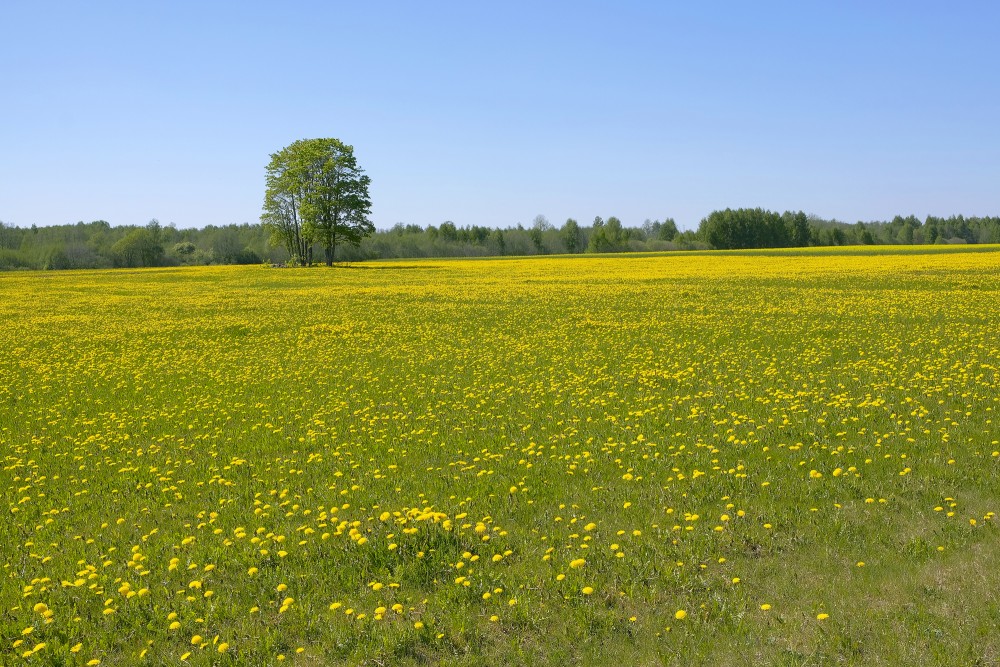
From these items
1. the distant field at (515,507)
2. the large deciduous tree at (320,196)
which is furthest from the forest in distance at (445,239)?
the distant field at (515,507)

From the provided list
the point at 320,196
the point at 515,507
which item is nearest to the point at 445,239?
the point at 320,196

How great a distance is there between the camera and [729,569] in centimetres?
612

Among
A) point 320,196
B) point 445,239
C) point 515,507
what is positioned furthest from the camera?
point 445,239

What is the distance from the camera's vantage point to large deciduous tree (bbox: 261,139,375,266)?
→ 80.6 metres

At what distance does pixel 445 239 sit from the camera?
531ft

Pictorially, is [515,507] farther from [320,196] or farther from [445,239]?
[445,239]

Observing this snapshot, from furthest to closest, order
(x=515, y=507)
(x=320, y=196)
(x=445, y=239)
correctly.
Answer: (x=445, y=239)
(x=320, y=196)
(x=515, y=507)

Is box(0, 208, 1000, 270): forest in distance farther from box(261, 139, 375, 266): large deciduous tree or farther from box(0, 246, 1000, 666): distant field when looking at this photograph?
box(0, 246, 1000, 666): distant field

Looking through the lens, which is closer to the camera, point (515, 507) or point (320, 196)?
point (515, 507)

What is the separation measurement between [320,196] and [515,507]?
77.5 meters

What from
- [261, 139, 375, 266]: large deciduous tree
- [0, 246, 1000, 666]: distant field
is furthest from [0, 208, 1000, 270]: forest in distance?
[0, 246, 1000, 666]: distant field

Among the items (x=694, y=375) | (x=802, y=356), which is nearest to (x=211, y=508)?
(x=694, y=375)

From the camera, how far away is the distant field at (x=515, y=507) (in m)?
5.33

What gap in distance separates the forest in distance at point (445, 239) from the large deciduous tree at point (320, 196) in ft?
17.3
